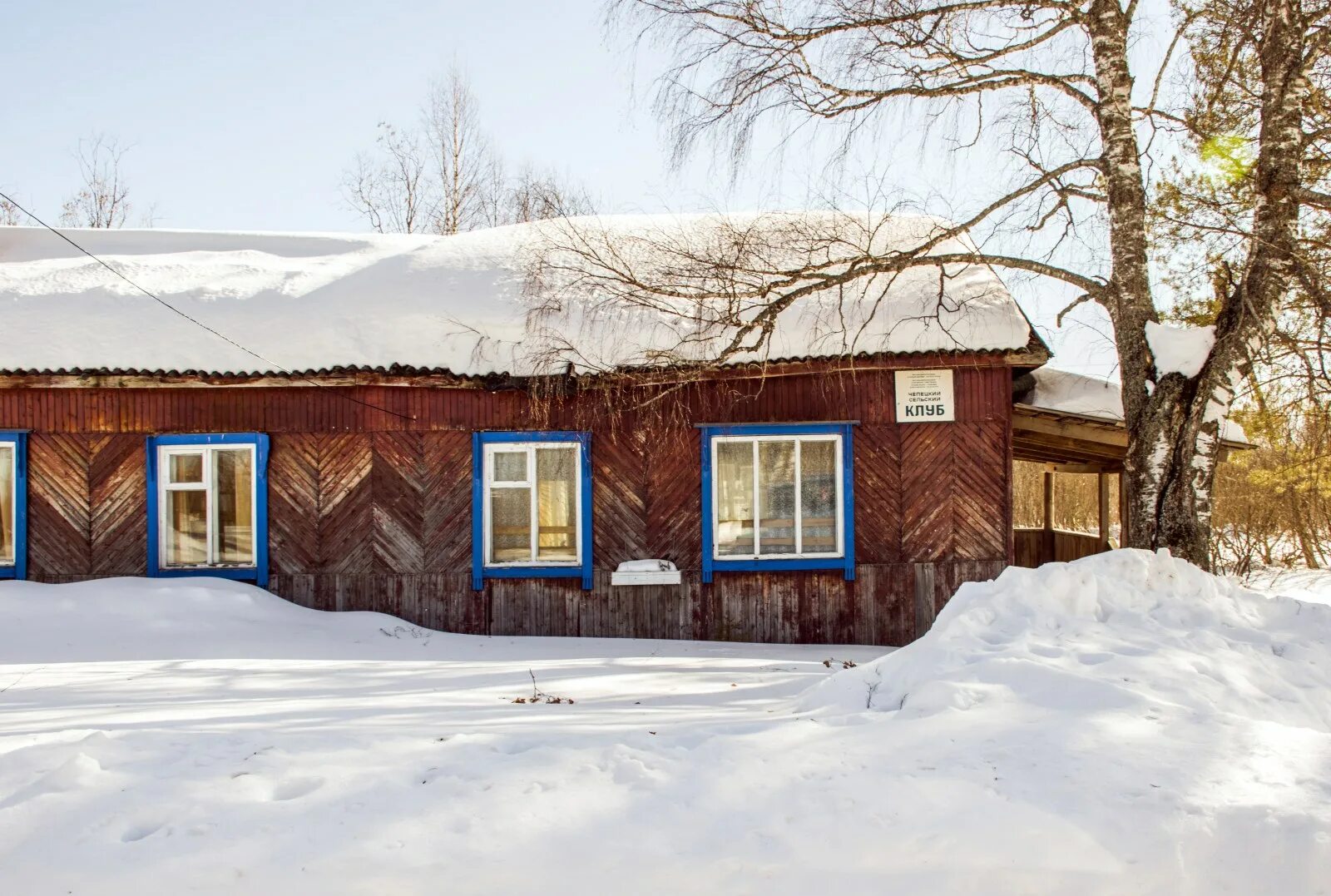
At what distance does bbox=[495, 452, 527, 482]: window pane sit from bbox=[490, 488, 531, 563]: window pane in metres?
0.15

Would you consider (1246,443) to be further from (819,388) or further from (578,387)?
(578,387)

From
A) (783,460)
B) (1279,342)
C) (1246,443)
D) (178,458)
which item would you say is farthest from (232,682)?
(1246,443)

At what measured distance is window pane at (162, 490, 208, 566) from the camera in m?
9.77

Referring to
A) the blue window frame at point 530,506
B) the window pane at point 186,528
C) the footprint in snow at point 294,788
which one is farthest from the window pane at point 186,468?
the footprint in snow at point 294,788

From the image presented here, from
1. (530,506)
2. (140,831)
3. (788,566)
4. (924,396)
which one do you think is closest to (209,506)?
(530,506)

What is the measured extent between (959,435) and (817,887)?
23.9 ft

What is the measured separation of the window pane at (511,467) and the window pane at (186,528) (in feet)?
10.5

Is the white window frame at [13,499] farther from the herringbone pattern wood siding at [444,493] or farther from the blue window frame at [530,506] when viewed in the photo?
the blue window frame at [530,506]

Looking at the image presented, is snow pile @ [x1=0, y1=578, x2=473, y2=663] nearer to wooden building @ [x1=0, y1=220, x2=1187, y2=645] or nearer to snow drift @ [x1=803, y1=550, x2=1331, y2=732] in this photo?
wooden building @ [x1=0, y1=220, x2=1187, y2=645]

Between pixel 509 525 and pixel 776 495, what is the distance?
2.97 metres

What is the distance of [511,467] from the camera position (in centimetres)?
981

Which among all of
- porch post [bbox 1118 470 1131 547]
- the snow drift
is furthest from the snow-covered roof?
the snow drift

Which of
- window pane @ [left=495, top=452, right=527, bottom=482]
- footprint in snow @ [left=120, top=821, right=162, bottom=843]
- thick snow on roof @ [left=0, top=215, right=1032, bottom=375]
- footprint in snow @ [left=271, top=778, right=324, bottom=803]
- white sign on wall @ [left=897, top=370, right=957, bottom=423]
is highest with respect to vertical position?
thick snow on roof @ [left=0, top=215, right=1032, bottom=375]

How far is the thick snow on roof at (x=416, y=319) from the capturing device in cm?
937
